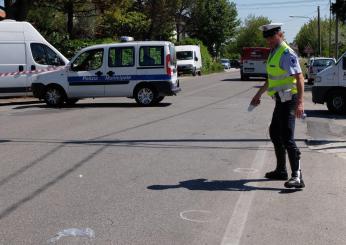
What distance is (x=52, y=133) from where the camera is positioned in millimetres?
11484

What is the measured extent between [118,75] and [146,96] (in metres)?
1.05

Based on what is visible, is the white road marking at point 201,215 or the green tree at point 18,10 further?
the green tree at point 18,10

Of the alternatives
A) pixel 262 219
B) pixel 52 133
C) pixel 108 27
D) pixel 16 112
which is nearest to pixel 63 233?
pixel 262 219

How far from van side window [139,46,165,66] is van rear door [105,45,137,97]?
0.81ft

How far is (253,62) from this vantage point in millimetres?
37938

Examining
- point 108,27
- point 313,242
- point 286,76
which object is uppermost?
point 108,27

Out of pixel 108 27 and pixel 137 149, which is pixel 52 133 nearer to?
pixel 137 149

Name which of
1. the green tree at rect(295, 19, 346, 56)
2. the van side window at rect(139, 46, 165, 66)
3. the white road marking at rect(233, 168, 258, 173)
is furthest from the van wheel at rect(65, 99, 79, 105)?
the green tree at rect(295, 19, 346, 56)

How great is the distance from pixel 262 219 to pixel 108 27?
48936 millimetres

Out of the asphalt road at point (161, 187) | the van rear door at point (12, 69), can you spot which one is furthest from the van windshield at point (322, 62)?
the asphalt road at point (161, 187)

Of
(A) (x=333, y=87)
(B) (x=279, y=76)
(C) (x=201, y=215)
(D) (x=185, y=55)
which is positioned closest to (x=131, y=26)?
(D) (x=185, y=55)

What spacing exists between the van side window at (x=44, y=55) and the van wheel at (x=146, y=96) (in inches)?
161

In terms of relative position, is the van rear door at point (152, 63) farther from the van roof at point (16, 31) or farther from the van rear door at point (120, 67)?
the van roof at point (16, 31)

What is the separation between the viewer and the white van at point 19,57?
19219 millimetres
